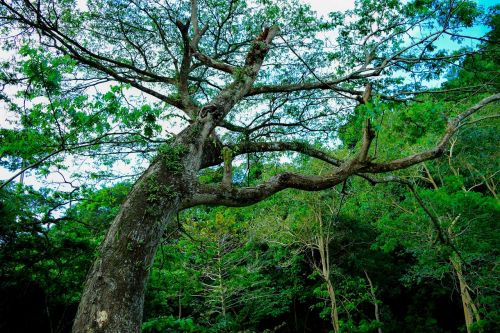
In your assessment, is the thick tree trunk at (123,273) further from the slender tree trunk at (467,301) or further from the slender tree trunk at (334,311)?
the slender tree trunk at (467,301)

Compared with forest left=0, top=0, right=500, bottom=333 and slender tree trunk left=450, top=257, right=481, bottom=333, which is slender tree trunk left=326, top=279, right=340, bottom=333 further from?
slender tree trunk left=450, top=257, right=481, bottom=333

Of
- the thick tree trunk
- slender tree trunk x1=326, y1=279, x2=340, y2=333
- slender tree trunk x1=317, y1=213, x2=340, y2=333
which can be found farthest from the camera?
slender tree trunk x1=317, y1=213, x2=340, y2=333

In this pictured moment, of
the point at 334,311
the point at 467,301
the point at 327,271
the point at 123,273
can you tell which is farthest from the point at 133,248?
the point at 467,301

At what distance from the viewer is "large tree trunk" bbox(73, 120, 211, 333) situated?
193cm

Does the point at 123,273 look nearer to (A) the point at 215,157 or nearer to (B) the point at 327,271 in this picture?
(A) the point at 215,157

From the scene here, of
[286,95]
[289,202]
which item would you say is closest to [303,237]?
[289,202]

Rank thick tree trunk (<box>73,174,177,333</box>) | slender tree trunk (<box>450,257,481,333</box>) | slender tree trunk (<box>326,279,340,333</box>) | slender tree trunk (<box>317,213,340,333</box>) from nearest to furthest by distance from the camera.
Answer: thick tree trunk (<box>73,174,177,333</box>), slender tree trunk (<box>450,257,481,333</box>), slender tree trunk (<box>326,279,340,333</box>), slender tree trunk (<box>317,213,340,333</box>)

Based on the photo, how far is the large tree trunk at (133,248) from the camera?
6.33 ft

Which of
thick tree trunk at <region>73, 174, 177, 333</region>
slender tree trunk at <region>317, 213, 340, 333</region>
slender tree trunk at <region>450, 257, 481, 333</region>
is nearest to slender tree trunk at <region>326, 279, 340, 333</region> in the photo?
slender tree trunk at <region>317, 213, 340, 333</region>

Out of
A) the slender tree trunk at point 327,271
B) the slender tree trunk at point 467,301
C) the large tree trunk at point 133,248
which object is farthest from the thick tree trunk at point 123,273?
the slender tree trunk at point 467,301

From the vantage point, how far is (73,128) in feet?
9.69

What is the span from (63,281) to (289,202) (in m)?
8.78

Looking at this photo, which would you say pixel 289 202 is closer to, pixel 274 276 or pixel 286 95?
pixel 274 276

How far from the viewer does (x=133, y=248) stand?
2.16m
